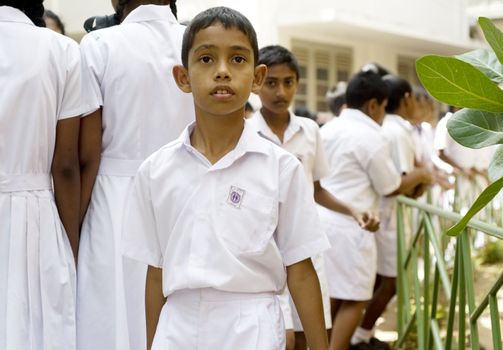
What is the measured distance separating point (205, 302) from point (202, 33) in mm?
692

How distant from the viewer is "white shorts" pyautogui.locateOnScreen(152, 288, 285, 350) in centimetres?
198

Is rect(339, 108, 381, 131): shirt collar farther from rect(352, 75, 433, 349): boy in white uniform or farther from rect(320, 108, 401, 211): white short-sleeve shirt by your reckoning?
rect(352, 75, 433, 349): boy in white uniform

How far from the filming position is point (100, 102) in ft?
8.60

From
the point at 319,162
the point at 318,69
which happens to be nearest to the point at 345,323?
the point at 319,162

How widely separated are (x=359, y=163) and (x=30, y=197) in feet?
7.24

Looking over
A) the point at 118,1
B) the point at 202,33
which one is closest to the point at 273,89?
the point at 118,1

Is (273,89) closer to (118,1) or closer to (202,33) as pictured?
(118,1)

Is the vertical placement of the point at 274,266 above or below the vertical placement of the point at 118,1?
below

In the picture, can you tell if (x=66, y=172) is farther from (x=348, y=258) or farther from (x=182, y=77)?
(x=348, y=258)

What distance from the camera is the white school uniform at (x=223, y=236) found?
1986 millimetres

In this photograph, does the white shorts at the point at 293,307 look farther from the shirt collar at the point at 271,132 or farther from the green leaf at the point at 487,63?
the green leaf at the point at 487,63

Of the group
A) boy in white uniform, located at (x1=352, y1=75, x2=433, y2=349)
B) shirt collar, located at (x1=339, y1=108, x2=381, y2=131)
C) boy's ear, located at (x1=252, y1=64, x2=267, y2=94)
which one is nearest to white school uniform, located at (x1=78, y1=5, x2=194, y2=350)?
boy's ear, located at (x1=252, y1=64, x2=267, y2=94)

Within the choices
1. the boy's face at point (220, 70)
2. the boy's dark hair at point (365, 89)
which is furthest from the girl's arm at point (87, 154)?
the boy's dark hair at point (365, 89)

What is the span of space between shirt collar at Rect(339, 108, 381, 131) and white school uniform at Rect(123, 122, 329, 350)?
2.27 metres
